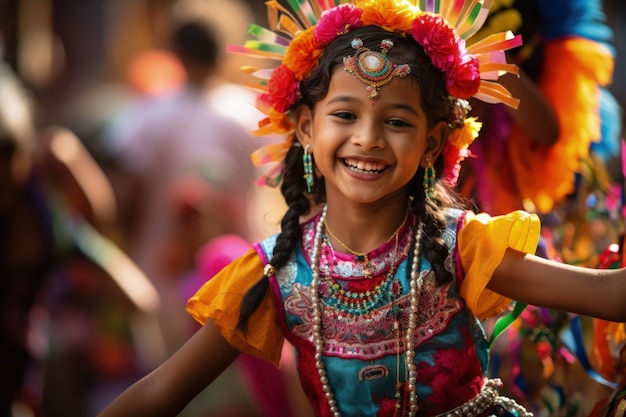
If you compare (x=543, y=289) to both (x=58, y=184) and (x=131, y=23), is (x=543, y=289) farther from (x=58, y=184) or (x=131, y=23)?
(x=131, y=23)

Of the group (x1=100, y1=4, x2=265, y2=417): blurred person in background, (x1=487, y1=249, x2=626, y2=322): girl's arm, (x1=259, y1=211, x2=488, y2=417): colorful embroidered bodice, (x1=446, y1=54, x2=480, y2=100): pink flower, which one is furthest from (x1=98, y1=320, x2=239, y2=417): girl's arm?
(x1=100, y1=4, x2=265, y2=417): blurred person in background

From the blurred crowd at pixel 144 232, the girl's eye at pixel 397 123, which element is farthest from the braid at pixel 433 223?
the blurred crowd at pixel 144 232

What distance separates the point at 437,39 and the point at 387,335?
768mm

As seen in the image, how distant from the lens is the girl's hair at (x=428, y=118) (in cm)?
288

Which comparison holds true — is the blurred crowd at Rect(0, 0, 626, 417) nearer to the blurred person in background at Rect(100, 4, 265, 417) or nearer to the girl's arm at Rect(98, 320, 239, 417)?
the blurred person in background at Rect(100, 4, 265, 417)

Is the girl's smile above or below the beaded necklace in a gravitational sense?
above

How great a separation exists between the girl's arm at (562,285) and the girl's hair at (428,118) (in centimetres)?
17

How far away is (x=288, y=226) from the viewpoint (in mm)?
3113

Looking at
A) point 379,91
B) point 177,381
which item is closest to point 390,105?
point 379,91

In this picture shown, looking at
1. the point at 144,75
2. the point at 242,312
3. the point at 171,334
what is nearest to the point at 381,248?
the point at 242,312

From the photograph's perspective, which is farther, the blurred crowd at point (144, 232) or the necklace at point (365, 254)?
the blurred crowd at point (144, 232)

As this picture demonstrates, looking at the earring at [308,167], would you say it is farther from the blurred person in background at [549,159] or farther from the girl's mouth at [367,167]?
the blurred person in background at [549,159]

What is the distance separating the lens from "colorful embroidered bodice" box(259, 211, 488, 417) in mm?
2918

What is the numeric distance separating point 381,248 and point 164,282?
345 centimetres
